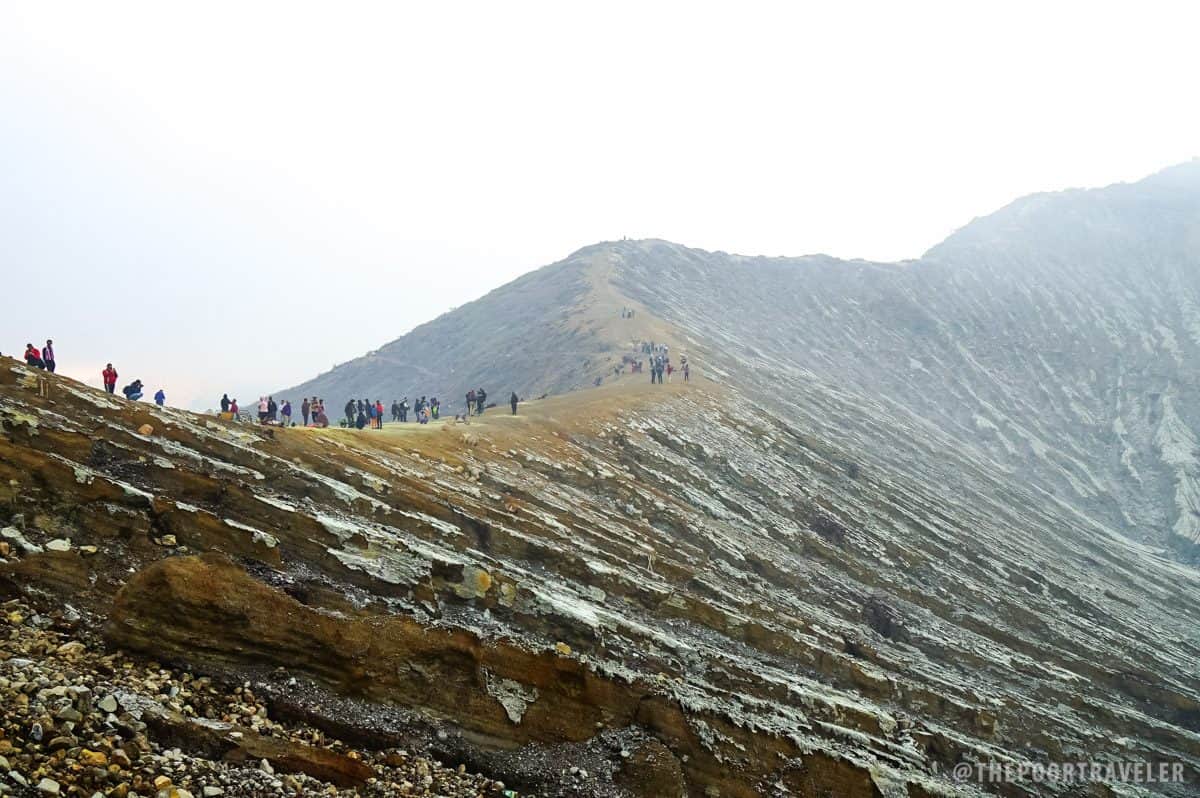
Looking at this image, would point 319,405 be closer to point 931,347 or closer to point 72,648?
point 72,648

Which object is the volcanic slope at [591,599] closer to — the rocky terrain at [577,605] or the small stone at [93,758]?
the rocky terrain at [577,605]

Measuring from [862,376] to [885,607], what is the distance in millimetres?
77039

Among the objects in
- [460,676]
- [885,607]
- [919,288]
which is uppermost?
[919,288]

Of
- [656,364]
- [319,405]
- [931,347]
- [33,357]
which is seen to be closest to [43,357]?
[33,357]

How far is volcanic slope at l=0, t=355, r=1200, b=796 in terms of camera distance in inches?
564

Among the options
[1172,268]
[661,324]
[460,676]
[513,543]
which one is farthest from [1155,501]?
[460,676]

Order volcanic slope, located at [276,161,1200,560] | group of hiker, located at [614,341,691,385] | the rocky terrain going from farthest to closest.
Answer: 1. volcanic slope, located at [276,161,1200,560]
2. group of hiker, located at [614,341,691,385]
3. the rocky terrain

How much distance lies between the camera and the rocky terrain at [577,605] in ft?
41.1

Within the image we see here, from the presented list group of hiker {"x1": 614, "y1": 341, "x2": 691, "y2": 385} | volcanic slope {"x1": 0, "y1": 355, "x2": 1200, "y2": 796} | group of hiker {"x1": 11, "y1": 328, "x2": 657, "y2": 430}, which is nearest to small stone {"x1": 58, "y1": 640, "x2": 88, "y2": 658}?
volcanic slope {"x1": 0, "y1": 355, "x2": 1200, "y2": 796}

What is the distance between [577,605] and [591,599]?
7.26ft

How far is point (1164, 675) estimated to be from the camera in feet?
136

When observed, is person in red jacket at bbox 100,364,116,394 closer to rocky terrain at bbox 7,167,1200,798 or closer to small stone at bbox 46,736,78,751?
rocky terrain at bbox 7,167,1200,798

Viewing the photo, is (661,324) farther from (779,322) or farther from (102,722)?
(102,722)

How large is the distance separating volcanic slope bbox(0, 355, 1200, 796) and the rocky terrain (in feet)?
0.37
